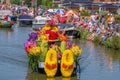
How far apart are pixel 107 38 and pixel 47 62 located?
40.5 feet

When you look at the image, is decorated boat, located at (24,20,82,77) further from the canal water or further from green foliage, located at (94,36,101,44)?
green foliage, located at (94,36,101,44)

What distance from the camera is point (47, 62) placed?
18.9 m

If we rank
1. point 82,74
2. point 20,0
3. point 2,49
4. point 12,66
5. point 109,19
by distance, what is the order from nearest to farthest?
point 82,74 < point 12,66 < point 2,49 < point 109,19 < point 20,0

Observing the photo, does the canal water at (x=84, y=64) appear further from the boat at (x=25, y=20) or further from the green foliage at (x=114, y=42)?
the boat at (x=25, y=20)

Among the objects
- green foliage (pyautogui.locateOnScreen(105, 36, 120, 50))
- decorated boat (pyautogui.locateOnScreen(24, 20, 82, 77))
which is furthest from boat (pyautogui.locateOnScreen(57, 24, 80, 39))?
decorated boat (pyautogui.locateOnScreen(24, 20, 82, 77))

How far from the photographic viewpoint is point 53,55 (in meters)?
18.8

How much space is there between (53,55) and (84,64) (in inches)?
189

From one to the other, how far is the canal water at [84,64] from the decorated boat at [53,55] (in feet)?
1.17

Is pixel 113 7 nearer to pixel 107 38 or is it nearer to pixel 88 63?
pixel 107 38

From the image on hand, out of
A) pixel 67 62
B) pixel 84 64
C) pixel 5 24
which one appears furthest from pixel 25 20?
pixel 67 62

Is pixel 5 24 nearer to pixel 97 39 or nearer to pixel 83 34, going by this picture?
pixel 83 34

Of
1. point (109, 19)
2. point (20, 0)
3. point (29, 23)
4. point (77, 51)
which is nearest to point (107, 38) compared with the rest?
point (109, 19)

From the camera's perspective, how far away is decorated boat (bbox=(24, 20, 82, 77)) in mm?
18938

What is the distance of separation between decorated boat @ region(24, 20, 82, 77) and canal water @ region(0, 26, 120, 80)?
0.36m
